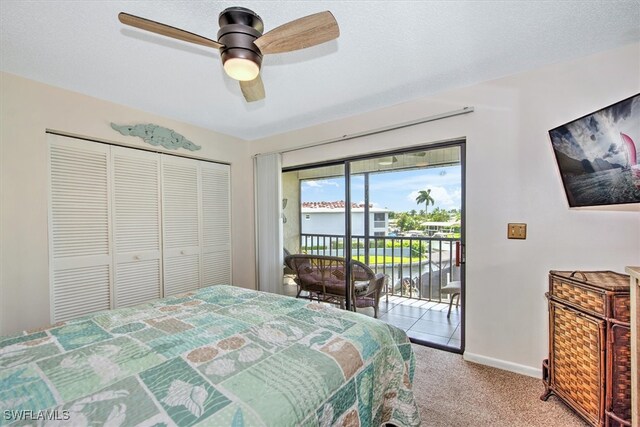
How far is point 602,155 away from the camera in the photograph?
59.4 inches

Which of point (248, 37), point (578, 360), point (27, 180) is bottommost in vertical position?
point (578, 360)

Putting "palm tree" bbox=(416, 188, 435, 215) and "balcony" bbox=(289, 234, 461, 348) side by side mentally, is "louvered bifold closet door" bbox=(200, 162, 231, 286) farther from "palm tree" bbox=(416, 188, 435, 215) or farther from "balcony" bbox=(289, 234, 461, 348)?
"palm tree" bbox=(416, 188, 435, 215)

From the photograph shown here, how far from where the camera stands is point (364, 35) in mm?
1661

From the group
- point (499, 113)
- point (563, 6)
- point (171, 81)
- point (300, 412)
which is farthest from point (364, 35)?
point (300, 412)

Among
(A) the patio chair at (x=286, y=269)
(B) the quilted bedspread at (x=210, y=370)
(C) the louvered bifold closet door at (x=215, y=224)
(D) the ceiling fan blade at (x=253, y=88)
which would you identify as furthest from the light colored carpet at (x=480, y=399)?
(C) the louvered bifold closet door at (x=215, y=224)

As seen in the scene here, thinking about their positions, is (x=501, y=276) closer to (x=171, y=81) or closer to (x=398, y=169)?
(x=398, y=169)

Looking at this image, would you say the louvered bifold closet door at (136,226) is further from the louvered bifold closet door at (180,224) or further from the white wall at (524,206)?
the white wall at (524,206)

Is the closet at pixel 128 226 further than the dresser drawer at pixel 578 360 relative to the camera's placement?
Yes

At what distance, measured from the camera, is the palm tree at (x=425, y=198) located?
335 cm

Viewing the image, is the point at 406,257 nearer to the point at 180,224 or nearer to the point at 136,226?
the point at 180,224

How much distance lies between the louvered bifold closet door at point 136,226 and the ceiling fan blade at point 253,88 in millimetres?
1732

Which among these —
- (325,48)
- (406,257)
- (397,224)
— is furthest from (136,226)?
(406,257)

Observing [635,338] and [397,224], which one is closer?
[635,338]

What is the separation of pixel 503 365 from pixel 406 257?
1.92 m
